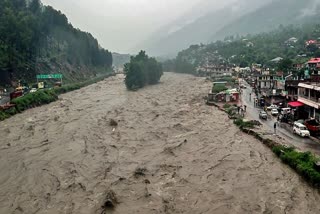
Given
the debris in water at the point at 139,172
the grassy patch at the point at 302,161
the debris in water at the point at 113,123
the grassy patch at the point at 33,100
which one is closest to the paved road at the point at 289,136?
the grassy patch at the point at 302,161

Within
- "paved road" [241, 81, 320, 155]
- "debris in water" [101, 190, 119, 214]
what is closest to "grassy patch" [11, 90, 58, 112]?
"paved road" [241, 81, 320, 155]

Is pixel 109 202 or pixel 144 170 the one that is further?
pixel 144 170

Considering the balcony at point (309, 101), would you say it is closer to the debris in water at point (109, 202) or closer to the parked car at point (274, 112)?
the parked car at point (274, 112)

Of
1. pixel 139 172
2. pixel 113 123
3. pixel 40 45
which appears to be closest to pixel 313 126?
pixel 139 172

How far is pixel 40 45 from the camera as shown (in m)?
74.8

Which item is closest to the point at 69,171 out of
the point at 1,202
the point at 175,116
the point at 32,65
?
the point at 1,202

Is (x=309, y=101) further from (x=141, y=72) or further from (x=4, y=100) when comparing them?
(x=141, y=72)

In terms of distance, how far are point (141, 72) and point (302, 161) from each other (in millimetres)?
53365

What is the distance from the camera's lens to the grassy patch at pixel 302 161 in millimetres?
16828

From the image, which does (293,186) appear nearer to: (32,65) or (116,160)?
(116,160)

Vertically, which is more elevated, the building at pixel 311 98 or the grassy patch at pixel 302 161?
the building at pixel 311 98

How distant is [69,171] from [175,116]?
56.1 ft

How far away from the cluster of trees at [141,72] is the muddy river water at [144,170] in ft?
113

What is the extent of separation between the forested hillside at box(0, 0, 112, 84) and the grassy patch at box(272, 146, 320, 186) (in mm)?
45785
